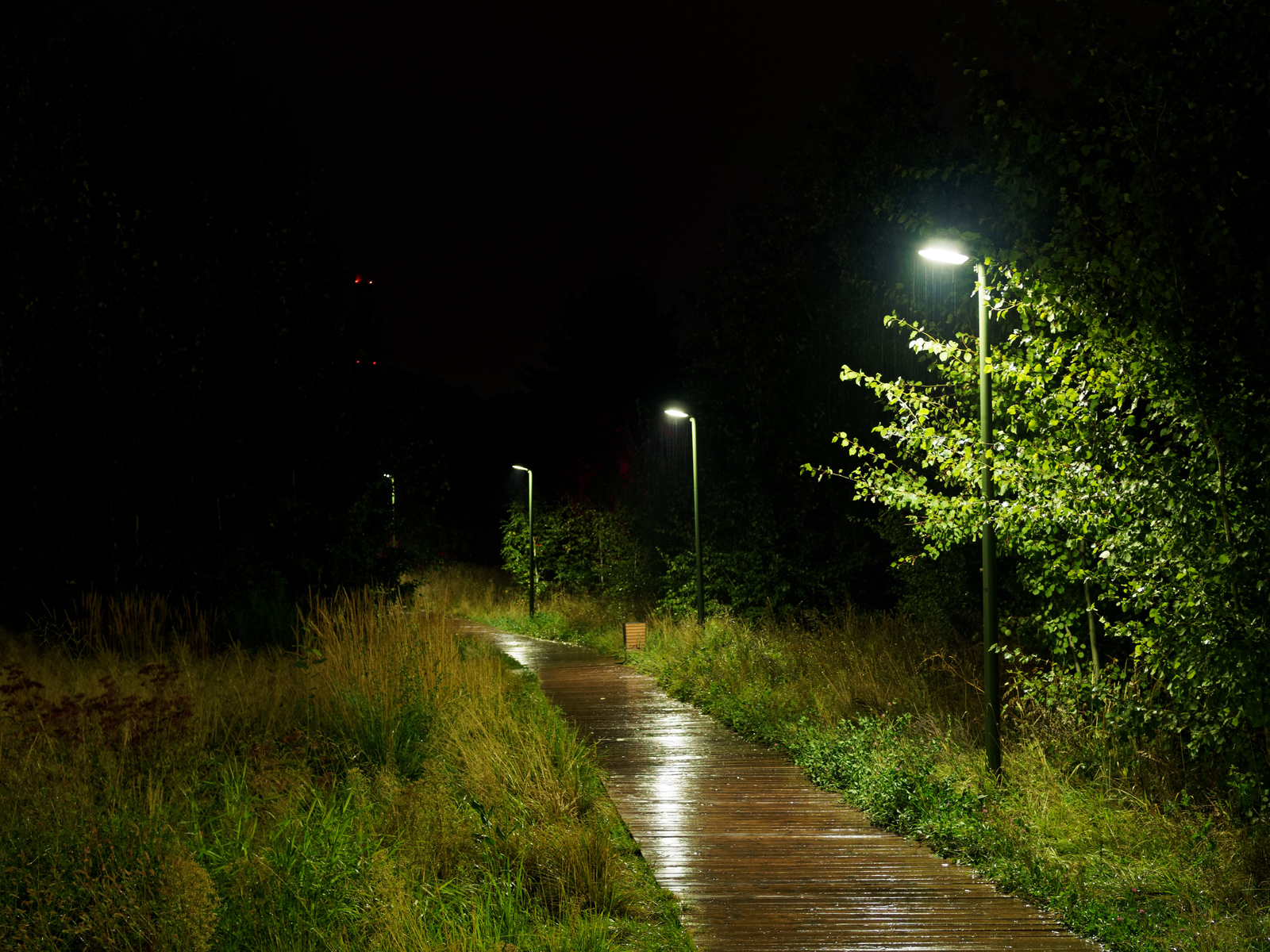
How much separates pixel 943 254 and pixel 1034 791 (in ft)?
13.4

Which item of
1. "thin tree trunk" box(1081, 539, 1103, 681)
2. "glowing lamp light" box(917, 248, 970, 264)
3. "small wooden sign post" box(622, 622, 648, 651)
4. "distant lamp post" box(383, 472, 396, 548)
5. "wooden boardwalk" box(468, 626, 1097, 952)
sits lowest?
"wooden boardwalk" box(468, 626, 1097, 952)

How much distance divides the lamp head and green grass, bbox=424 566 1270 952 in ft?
10.9

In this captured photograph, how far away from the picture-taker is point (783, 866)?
7438 millimetres

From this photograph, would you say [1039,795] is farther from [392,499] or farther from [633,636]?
[633,636]

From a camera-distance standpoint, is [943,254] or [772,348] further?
[772,348]

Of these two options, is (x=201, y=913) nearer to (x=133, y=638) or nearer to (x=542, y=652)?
(x=133, y=638)

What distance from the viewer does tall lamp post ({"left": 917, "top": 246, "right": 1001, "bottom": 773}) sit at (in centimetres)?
837

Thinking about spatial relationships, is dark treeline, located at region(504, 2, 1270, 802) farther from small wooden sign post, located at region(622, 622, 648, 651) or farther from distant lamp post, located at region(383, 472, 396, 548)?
small wooden sign post, located at region(622, 622, 648, 651)

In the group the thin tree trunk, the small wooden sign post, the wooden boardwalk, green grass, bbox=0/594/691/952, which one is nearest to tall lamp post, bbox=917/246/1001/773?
the thin tree trunk

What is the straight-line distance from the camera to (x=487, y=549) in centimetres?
6006

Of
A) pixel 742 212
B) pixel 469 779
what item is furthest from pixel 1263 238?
pixel 742 212

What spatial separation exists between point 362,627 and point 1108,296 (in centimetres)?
815

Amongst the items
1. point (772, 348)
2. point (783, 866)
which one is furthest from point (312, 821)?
point (772, 348)

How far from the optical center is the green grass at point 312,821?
Result: 535 centimetres
